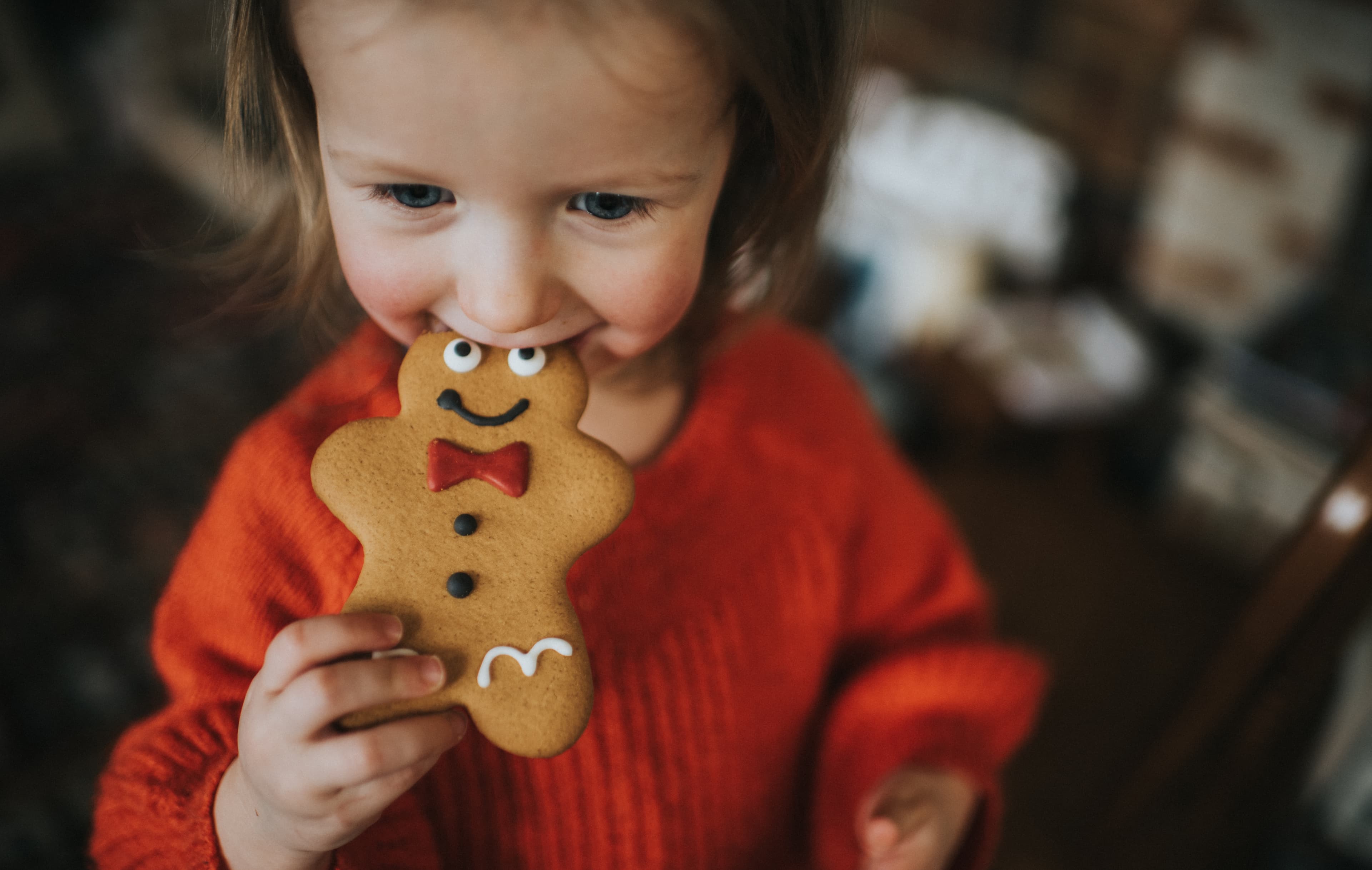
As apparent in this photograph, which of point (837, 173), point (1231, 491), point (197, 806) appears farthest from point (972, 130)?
point (197, 806)

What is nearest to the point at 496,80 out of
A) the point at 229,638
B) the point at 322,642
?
the point at 322,642

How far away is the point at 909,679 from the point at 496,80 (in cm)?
60

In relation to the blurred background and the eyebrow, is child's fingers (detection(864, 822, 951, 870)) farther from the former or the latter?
the eyebrow

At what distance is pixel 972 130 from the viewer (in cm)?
186

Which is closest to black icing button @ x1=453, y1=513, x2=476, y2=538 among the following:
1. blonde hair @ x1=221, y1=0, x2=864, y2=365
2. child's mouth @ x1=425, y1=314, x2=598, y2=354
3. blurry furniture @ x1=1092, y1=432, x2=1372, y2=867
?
child's mouth @ x1=425, y1=314, x2=598, y2=354

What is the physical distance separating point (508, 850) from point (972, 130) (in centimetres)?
174

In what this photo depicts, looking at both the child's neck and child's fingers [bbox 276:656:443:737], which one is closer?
child's fingers [bbox 276:656:443:737]

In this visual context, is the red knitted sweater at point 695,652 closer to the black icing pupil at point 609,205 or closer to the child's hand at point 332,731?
the child's hand at point 332,731

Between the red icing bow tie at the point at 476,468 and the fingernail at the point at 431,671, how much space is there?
0.30 ft

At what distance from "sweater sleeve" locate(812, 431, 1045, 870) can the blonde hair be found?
9.3 inches

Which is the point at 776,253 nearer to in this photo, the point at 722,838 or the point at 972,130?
the point at 722,838

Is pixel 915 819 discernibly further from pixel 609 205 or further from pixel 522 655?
pixel 609 205

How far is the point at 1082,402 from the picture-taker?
63.9 inches

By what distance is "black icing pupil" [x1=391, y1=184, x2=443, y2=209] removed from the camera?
43 centimetres
